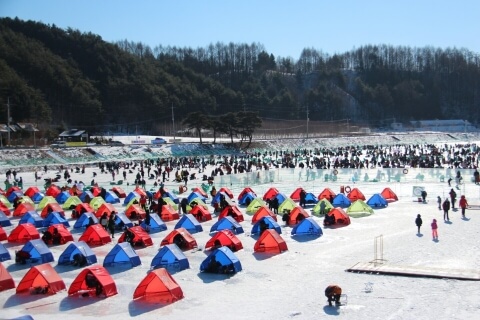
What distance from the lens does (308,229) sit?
17469mm

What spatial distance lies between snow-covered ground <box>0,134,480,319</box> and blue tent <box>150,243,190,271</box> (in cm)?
31

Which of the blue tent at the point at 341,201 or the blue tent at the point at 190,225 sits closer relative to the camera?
the blue tent at the point at 190,225

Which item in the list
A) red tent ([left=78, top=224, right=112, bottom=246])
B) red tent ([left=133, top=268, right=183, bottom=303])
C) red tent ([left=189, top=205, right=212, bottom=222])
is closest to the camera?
red tent ([left=133, top=268, right=183, bottom=303])

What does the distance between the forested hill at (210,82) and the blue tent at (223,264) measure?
167 feet

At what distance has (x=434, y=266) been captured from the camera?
513 inches

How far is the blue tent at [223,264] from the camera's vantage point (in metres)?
13.0

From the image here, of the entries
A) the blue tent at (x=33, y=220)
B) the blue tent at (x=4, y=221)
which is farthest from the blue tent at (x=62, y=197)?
the blue tent at (x=33, y=220)

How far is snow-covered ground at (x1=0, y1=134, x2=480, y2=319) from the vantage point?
10211 millimetres

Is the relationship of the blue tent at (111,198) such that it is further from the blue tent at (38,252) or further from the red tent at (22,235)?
the blue tent at (38,252)

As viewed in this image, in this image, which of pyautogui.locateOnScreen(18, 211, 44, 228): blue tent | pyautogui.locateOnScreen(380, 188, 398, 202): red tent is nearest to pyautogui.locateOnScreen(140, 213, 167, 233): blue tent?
pyautogui.locateOnScreen(18, 211, 44, 228): blue tent

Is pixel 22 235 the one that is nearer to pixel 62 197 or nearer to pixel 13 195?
pixel 62 197

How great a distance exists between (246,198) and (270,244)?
9.40 meters

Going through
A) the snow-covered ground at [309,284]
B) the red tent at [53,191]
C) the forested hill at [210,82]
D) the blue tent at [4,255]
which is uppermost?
the forested hill at [210,82]

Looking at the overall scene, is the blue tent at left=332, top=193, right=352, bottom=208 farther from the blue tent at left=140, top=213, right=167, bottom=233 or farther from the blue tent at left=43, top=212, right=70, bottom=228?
the blue tent at left=43, top=212, right=70, bottom=228
